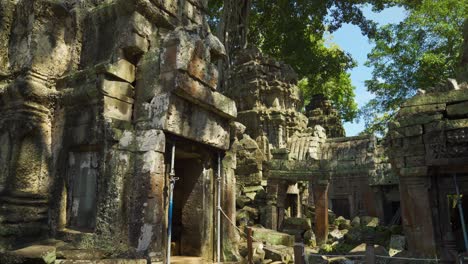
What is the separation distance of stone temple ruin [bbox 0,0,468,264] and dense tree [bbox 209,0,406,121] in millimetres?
11981

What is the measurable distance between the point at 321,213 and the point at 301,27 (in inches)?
449

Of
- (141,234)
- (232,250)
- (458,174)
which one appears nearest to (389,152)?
(458,174)

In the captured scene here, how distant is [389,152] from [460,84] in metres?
1.89

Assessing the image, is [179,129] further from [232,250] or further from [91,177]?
[232,250]

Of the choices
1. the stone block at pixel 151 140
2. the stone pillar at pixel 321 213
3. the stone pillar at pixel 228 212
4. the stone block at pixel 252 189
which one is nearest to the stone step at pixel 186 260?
the stone pillar at pixel 228 212

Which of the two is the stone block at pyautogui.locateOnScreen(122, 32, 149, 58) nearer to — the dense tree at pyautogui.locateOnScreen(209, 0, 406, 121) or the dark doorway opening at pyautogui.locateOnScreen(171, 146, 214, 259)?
the dark doorway opening at pyautogui.locateOnScreen(171, 146, 214, 259)

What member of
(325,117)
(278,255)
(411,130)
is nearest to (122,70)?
(278,255)

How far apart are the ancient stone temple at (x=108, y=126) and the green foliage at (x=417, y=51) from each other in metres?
16.0

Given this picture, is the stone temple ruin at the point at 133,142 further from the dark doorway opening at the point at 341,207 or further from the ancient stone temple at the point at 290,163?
the dark doorway opening at the point at 341,207

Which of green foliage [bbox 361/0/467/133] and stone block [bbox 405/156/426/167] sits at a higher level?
green foliage [bbox 361/0/467/133]

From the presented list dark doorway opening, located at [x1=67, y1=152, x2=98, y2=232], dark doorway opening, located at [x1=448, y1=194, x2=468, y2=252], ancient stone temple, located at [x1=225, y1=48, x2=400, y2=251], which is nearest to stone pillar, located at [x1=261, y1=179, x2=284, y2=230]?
ancient stone temple, located at [x1=225, y1=48, x2=400, y2=251]

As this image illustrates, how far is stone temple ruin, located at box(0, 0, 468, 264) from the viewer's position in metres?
4.98

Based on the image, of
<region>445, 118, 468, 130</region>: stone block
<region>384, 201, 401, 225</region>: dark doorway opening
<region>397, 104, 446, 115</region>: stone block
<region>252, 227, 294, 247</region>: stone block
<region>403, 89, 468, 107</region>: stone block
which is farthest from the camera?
<region>384, 201, 401, 225</region>: dark doorway opening

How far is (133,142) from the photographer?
5.16 meters
